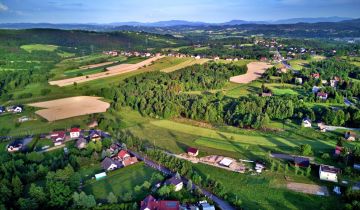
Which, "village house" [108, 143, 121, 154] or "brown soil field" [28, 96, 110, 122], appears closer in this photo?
"village house" [108, 143, 121, 154]

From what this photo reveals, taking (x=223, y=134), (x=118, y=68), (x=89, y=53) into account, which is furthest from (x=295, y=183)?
(x=89, y=53)

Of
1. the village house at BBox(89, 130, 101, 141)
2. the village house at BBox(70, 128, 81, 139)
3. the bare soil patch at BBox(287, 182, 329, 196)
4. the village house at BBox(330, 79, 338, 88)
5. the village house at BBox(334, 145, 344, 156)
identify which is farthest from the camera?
the village house at BBox(330, 79, 338, 88)

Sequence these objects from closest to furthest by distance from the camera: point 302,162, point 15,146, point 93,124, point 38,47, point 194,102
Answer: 1. point 302,162
2. point 15,146
3. point 93,124
4. point 194,102
5. point 38,47

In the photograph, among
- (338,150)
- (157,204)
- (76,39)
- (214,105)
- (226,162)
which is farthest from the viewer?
(76,39)

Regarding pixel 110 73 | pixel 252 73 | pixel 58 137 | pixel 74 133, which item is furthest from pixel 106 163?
pixel 252 73

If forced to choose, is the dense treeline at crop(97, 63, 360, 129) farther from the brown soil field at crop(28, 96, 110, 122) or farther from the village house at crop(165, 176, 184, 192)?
the village house at crop(165, 176, 184, 192)

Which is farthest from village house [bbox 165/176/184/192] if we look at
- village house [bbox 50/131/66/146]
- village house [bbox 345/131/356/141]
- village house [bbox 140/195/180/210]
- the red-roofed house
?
village house [bbox 345/131/356/141]

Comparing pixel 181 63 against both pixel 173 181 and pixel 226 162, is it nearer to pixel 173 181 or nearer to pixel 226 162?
pixel 226 162
